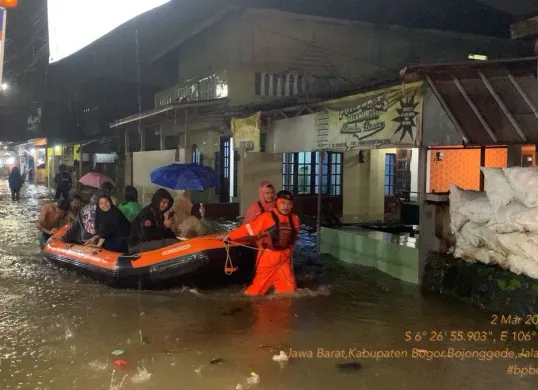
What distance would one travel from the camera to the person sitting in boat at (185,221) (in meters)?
9.55

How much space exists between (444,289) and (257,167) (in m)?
7.27

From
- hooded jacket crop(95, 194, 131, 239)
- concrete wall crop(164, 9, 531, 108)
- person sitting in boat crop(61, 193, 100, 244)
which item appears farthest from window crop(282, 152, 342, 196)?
hooded jacket crop(95, 194, 131, 239)

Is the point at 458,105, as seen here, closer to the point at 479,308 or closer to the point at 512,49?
the point at 479,308

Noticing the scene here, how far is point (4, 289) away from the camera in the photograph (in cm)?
818

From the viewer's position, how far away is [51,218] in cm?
1054

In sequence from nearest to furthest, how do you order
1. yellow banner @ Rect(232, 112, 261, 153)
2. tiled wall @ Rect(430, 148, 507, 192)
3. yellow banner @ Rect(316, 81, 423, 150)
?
yellow banner @ Rect(316, 81, 423, 150), tiled wall @ Rect(430, 148, 507, 192), yellow banner @ Rect(232, 112, 261, 153)

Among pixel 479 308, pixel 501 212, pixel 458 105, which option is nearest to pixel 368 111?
pixel 458 105

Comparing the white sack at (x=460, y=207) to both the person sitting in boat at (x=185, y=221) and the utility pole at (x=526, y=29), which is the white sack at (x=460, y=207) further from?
the person sitting in boat at (x=185, y=221)

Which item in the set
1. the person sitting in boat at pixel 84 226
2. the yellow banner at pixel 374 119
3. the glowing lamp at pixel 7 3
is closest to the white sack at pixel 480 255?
the yellow banner at pixel 374 119

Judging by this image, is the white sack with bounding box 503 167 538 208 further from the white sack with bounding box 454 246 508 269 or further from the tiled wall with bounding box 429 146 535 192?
the tiled wall with bounding box 429 146 535 192

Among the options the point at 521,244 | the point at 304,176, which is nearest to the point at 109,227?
the point at 521,244

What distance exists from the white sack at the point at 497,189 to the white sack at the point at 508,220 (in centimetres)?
8

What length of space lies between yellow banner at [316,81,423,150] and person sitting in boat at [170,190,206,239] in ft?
9.43

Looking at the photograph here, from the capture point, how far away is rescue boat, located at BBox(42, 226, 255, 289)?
773cm
